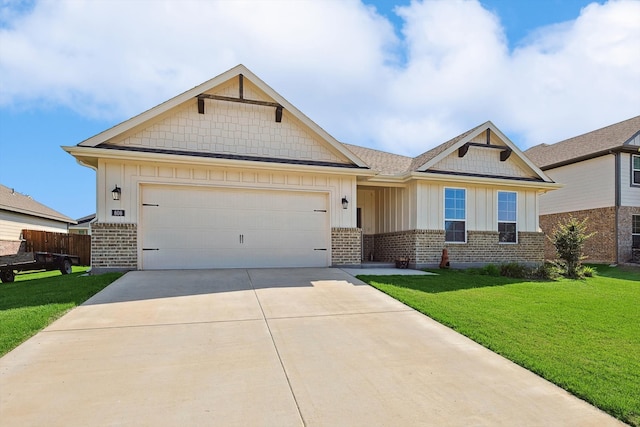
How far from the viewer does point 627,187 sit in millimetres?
17688

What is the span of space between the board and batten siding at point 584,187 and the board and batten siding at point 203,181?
13986 millimetres

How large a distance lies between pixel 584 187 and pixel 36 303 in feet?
73.3

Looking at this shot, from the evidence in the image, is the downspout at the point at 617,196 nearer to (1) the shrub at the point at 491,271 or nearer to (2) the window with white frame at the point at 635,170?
(2) the window with white frame at the point at 635,170

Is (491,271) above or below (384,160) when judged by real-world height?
below

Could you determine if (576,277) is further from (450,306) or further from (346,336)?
(346,336)

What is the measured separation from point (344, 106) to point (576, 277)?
972 centimetres

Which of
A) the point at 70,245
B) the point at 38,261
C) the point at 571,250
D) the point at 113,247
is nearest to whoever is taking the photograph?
the point at 113,247

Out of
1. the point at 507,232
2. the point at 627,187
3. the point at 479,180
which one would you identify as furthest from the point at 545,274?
the point at 627,187

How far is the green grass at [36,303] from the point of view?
4918 millimetres

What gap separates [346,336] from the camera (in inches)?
204

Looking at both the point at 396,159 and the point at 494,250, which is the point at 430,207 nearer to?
the point at 494,250

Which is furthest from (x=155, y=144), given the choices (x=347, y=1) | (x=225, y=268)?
(x=347, y=1)

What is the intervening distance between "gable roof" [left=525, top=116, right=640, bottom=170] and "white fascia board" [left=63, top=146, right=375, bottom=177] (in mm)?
14279

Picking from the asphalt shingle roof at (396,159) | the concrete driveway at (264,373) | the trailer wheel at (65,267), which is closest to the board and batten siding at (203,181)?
the asphalt shingle roof at (396,159)
